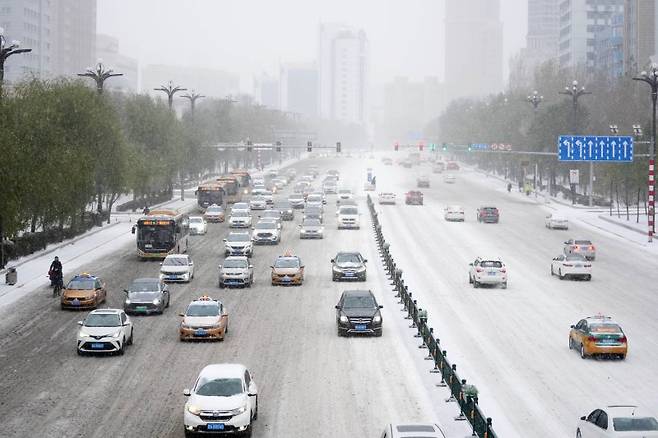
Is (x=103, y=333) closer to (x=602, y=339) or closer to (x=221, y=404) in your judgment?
(x=221, y=404)

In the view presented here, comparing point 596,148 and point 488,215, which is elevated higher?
point 596,148

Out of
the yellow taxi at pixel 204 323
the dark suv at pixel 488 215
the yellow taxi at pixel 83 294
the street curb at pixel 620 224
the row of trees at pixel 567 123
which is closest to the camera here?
the yellow taxi at pixel 204 323

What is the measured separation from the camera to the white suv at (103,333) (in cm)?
3481

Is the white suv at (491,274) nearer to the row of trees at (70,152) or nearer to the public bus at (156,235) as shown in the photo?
the public bus at (156,235)

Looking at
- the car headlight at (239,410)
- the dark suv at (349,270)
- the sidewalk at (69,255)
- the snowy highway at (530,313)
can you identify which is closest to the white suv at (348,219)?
the snowy highway at (530,313)

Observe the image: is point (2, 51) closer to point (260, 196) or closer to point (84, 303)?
point (84, 303)

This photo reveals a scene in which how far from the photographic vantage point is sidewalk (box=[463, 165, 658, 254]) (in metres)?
77.8

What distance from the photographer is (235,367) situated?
1041 inches

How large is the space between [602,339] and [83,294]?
20925 mm

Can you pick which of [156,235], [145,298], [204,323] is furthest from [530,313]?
[156,235]

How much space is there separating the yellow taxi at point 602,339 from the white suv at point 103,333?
14480 mm

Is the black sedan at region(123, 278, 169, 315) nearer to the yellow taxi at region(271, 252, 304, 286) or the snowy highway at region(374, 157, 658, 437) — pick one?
the yellow taxi at region(271, 252, 304, 286)

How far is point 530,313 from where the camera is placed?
44188 mm

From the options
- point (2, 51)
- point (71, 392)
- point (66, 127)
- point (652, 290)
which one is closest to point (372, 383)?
point (71, 392)
